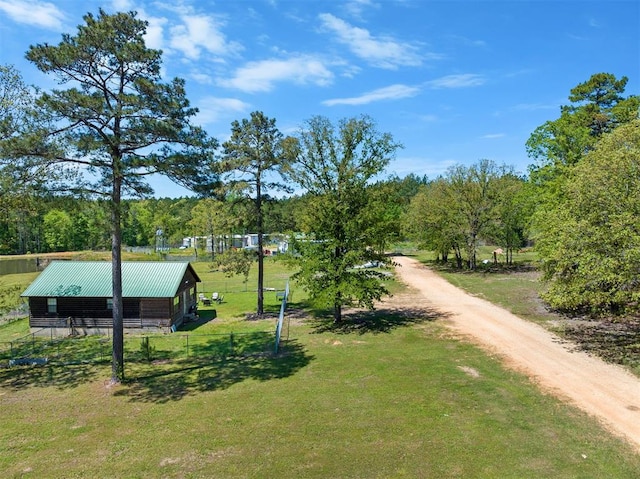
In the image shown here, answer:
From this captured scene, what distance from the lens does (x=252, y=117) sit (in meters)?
28.5

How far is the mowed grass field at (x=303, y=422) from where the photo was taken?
1033 cm

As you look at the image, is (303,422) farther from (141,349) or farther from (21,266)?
(21,266)

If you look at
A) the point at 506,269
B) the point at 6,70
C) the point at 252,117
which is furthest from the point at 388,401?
the point at 506,269

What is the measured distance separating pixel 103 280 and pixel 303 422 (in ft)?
71.7

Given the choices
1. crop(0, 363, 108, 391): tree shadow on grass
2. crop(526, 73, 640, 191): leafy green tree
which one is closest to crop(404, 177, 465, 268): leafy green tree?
crop(526, 73, 640, 191): leafy green tree

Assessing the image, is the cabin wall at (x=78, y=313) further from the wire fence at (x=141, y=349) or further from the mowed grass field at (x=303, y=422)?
the mowed grass field at (x=303, y=422)

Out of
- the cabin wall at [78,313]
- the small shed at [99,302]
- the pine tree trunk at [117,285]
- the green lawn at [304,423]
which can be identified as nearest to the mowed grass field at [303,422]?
the green lawn at [304,423]

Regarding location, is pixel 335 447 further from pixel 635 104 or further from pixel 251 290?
pixel 635 104

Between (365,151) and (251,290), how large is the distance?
900 inches

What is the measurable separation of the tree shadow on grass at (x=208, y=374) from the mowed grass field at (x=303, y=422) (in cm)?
8

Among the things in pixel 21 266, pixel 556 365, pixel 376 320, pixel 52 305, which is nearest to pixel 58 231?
pixel 21 266

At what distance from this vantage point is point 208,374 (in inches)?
711

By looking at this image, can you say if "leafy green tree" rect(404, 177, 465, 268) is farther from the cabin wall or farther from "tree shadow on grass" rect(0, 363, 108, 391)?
"tree shadow on grass" rect(0, 363, 108, 391)

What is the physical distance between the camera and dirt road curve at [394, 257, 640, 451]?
12.8m
